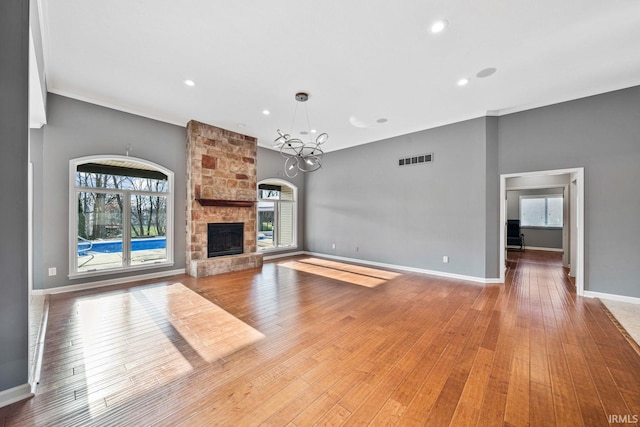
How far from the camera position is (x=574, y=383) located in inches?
79.8

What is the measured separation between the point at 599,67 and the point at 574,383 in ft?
13.4

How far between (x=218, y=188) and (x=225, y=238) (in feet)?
4.03

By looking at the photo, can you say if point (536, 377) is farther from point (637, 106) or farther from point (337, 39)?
point (637, 106)

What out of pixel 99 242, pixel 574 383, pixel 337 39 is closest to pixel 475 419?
pixel 574 383

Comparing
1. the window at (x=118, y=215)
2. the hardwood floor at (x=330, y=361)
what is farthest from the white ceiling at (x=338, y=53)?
the hardwood floor at (x=330, y=361)

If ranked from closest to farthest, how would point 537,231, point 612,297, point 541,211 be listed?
point 612,297 → point 537,231 → point 541,211

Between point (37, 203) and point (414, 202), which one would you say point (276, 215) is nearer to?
point (414, 202)

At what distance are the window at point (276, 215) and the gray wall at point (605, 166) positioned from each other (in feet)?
20.6

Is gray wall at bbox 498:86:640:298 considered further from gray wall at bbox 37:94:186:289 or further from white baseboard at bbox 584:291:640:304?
gray wall at bbox 37:94:186:289

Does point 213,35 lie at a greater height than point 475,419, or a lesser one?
greater

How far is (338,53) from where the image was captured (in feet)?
10.3

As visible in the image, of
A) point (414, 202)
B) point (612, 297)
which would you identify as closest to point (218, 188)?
point (414, 202)

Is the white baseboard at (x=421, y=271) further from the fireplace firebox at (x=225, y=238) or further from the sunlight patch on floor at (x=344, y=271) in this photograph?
the fireplace firebox at (x=225, y=238)

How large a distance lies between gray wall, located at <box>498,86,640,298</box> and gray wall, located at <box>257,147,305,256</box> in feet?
20.0
